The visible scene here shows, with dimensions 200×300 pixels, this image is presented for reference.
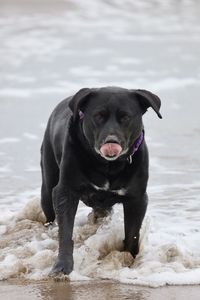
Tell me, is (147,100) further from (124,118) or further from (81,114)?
(81,114)

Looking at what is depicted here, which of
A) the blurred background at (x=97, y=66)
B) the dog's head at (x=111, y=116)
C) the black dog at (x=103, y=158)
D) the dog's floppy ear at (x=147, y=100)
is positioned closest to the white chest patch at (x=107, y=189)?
the black dog at (x=103, y=158)

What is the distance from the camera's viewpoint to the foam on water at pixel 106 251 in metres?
5.68

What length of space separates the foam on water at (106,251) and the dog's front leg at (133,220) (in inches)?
3.3

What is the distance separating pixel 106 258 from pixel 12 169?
152 inches

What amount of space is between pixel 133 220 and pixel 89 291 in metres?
0.96

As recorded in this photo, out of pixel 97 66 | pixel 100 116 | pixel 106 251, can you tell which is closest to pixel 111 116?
pixel 100 116

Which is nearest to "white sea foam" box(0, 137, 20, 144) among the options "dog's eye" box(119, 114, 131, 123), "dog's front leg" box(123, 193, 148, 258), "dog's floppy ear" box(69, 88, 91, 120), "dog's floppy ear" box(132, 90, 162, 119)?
"dog's front leg" box(123, 193, 148, 258)

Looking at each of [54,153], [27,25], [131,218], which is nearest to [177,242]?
[131,218]

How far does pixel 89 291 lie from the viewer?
534 cm

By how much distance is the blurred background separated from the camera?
10.3 m

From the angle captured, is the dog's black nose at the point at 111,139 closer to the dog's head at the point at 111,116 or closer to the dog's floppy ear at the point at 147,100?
the dog's head at the point at 111,116

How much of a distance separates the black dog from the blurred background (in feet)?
8.67

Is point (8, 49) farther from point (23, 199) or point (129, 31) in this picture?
point (23, 199)

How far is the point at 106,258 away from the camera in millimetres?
6035
